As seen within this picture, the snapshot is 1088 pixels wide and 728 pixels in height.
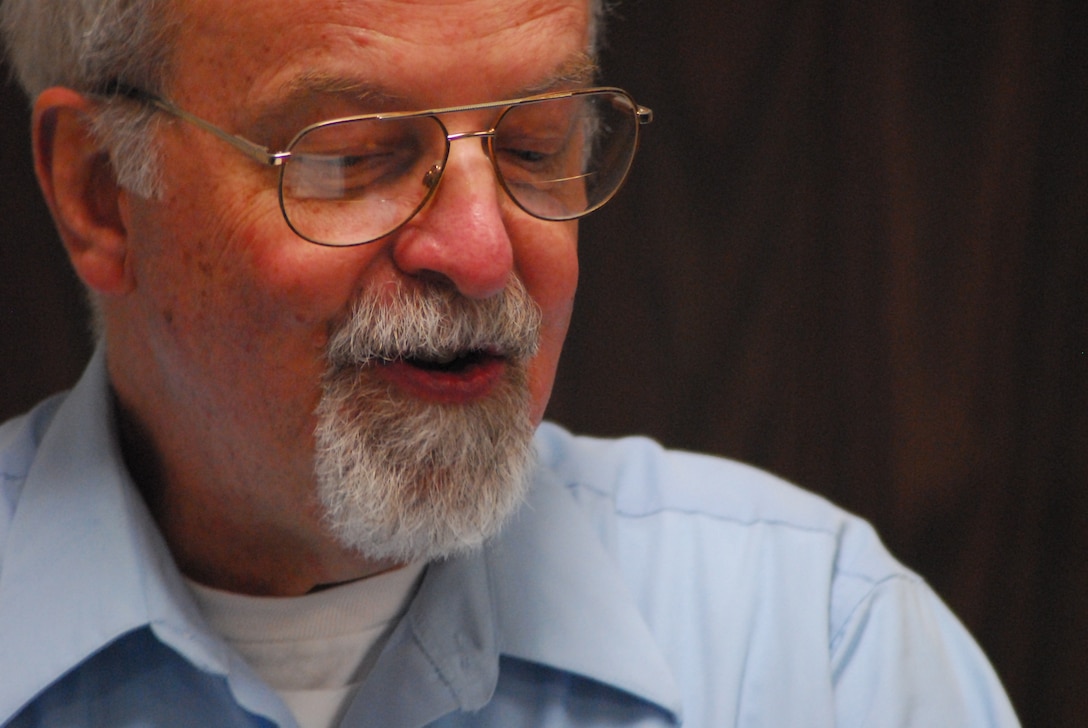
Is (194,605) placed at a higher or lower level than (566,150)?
lower

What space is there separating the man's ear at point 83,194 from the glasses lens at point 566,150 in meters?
0.40

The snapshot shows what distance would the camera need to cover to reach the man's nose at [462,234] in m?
1.08

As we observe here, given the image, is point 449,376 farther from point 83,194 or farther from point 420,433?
point 83,194

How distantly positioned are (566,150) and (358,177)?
9.1 inches

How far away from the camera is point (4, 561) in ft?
3.93

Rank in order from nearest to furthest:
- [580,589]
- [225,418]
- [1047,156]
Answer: [225,418], [580,589], [1047,156]

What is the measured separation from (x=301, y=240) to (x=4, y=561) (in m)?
0.45

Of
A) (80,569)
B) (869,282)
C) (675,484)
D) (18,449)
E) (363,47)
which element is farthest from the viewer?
(869,282)

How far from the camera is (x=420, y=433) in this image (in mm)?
1129

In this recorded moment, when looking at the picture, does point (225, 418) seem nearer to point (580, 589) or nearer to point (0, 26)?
point (580, 589)

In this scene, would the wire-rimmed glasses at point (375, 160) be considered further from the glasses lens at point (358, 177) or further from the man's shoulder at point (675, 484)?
the man's shoulder at point (675, 484)

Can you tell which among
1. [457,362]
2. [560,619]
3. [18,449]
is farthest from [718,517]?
[18,449]

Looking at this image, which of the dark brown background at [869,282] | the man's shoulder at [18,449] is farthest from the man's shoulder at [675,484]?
the man's shoulder at [18,449]

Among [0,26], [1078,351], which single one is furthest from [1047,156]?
[0,26]
